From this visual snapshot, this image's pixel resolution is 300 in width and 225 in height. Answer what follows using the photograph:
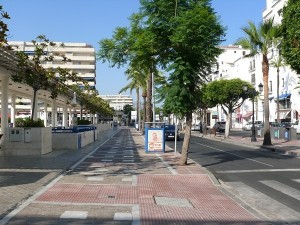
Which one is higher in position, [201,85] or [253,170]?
[201,85]

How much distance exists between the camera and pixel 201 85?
18969 mm

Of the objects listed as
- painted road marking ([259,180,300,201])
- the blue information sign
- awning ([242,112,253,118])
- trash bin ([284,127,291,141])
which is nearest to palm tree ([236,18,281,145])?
trash bin ([284,127,291,141])

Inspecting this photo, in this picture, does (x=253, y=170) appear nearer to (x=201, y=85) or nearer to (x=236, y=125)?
(x=201, y=85)

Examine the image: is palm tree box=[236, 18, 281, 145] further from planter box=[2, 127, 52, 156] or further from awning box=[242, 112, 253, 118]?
awning box=[242, 112, 253, 118]

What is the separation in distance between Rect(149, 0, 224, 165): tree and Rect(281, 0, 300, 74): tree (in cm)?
320

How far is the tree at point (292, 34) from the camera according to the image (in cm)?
1828

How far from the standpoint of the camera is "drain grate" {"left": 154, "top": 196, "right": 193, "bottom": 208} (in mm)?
10078

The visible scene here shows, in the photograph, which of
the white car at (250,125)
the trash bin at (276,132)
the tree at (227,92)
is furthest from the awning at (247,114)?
the trash bin at (276,132)

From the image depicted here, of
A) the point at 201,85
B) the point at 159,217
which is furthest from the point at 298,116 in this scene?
the point at 159,217

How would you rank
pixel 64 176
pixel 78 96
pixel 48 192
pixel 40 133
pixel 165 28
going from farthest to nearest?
pixel 78 96 → pixel 40 133 → pixel 165 28 → pixel 64 176 → pixel 48 192

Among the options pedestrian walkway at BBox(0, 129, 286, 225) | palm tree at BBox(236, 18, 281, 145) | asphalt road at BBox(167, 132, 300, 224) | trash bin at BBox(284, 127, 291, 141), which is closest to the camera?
pedestrian walkway at BBox(0, 129, 286, 225)

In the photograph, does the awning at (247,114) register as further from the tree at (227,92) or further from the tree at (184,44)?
the tree at (184,44)

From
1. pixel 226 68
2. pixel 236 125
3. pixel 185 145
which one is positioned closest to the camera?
pixel 185 145

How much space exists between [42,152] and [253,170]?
10227 millimetres
